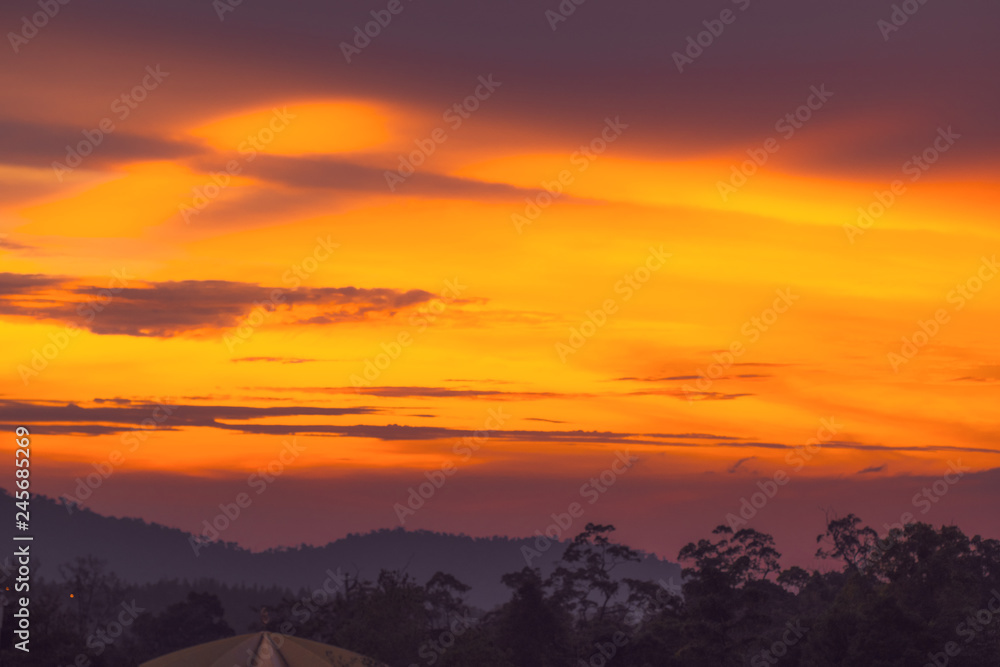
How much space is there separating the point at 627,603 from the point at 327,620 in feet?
83.7

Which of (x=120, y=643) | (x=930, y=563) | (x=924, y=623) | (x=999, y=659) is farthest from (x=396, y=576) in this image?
(x=120, y=643)

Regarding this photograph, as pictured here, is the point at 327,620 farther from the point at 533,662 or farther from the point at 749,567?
the point at 749,567

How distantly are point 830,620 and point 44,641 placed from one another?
100 ft

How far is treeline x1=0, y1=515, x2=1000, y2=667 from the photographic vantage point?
42969mm

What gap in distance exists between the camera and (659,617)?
199ft

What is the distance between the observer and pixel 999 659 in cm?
4597

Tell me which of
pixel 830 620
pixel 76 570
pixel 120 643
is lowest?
pixel 830 620

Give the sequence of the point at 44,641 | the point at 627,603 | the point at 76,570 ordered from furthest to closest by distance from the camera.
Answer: the point at 76,570 < the point at 627,603 < the point at 44,641

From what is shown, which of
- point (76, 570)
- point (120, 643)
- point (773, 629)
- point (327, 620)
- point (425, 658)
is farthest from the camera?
point (76, 570)

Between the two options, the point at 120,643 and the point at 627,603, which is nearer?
the point at 627,603

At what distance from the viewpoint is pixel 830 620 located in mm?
46375

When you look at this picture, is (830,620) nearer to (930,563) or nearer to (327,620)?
(930,563)

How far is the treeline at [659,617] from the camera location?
43.0 meters

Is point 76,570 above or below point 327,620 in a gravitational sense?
above
